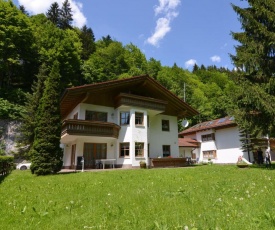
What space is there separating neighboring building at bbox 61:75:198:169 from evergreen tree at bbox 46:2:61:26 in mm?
46623

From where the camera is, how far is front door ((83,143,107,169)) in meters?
23.6

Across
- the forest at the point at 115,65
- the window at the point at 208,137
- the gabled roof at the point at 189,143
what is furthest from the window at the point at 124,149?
A: the window at the point at 208,137

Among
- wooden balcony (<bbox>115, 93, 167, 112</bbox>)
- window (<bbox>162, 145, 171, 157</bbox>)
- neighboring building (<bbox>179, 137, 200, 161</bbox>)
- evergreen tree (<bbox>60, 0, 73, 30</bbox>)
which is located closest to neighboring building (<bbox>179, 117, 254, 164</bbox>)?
neighboring building (<bbox>179, 137, 200, 161</bbox>)

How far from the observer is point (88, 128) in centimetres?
2166

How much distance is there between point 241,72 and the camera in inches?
725

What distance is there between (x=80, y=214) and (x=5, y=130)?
3063 centimetres

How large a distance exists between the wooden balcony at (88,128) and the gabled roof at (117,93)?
313cm

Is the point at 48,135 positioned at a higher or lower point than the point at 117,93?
lower

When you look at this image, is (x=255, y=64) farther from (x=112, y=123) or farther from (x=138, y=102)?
(x=112, y=123)

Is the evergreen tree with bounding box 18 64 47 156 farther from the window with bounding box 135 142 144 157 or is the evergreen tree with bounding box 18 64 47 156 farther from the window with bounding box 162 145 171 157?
the window with bounding box 162 145 171 157

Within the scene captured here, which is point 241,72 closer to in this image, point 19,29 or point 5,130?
point 5,130

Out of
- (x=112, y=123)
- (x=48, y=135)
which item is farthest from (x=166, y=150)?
(x=48, y=135)

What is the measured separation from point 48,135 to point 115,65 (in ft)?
137

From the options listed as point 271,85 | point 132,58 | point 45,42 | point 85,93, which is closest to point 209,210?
point 271,85
